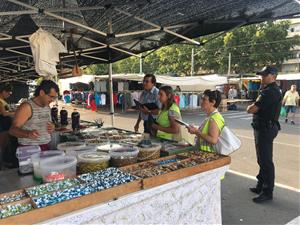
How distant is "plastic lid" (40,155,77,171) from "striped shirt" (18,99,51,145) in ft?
2.65

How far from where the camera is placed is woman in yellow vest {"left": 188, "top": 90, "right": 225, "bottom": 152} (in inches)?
112

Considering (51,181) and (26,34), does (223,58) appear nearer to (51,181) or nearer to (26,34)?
(26,34)

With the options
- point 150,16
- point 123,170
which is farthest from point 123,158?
point 150,16

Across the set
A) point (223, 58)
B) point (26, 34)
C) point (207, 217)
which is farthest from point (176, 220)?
point (223, 58)

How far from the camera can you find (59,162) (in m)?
2.12

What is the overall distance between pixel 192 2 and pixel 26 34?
2.67 metres

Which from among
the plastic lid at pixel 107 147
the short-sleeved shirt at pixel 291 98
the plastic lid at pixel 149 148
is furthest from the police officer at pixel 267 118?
the short-sleeved shirt at pixel 291 98

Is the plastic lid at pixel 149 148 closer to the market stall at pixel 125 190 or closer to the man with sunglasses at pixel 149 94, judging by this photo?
the market stall at pixel 125 190

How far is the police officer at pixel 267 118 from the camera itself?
11.8ft

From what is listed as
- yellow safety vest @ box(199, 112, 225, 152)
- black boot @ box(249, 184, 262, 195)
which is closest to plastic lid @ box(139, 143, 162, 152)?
yellow safety vest @ box(199, 112, 225, 152)

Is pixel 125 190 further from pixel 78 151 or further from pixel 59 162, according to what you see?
pixel 78 151

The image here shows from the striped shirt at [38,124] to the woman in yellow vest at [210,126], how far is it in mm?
1537

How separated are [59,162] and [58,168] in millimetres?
156

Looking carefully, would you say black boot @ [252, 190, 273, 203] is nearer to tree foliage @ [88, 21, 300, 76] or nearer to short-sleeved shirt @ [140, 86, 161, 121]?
short-sleeved shirt @ [140, 86, 161, 121]
